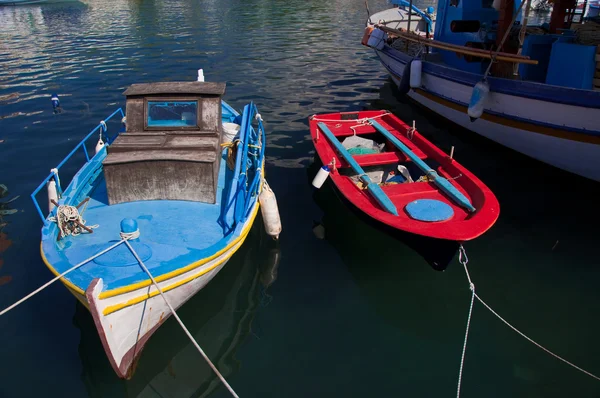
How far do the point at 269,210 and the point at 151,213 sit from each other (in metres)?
2.11

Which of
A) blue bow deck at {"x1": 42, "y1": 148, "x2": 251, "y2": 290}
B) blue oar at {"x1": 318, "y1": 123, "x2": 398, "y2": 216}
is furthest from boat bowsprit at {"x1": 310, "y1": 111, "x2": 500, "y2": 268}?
blue bow deck at {"x1": 42, "y1": 148, "x2": 251, "y2": 290}

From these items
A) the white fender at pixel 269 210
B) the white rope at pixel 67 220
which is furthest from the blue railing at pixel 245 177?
the white rope at pixel 67 220

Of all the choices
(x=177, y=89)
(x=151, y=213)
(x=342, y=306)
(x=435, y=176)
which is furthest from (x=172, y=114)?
(x=435, y=176)

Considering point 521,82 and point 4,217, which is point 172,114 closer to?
point 4,217

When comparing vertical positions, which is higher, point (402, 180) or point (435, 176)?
point (435, 176)

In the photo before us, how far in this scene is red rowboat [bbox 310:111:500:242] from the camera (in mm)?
6950

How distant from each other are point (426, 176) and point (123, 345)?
6.32 metres

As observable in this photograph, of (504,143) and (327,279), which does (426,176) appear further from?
(504,143)

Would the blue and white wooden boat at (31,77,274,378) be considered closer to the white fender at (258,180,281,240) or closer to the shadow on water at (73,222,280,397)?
the white fender at (258,180,281,240)

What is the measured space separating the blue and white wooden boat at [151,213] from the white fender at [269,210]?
128 millimetres

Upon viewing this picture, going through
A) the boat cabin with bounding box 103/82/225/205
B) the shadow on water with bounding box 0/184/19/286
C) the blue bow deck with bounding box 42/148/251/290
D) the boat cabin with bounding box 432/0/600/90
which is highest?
the boat cabin with bounding box 432/0/600/90

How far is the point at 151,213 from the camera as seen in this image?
7172 millimetres

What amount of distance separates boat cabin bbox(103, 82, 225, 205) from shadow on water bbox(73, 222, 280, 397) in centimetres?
161

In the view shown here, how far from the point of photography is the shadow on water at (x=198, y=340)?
5961 millimetres
